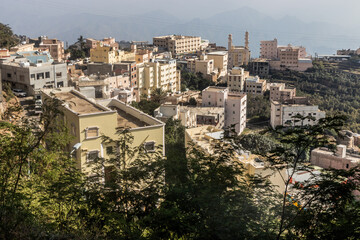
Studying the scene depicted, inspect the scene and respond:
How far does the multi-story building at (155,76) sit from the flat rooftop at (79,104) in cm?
1095

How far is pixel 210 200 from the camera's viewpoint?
2.78 meters

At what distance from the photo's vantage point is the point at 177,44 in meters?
28.5

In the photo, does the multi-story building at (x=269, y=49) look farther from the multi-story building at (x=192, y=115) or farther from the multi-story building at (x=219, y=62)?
the multi-story building at (x=192, y=115)

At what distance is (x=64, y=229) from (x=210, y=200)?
1001mm

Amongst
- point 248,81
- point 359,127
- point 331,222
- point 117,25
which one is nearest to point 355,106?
point 359,127

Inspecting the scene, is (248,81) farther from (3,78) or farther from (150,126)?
(150,126)

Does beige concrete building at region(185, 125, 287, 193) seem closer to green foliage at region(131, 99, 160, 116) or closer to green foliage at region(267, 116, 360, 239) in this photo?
green foliage at region(267, 116, 360, 239)

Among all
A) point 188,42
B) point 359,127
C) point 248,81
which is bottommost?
point 359,127

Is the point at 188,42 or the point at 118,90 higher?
the point at 188,42

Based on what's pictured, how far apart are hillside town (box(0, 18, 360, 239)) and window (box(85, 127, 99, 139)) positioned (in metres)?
0.01

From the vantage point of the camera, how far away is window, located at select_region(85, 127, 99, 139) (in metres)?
4.59

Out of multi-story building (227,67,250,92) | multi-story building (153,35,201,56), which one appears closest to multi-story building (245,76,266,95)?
multi-story building (227,67,250,92)

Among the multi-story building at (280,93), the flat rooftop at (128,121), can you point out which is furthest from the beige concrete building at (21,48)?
the flat rooftop at (128,121)

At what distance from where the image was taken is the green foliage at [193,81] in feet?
68.9
